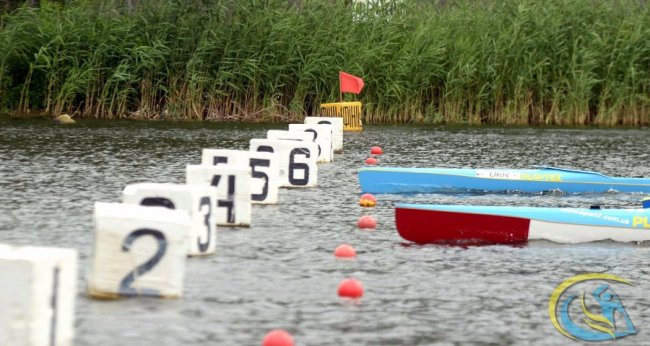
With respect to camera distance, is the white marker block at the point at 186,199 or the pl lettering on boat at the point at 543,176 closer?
the white marker block at the point at 186,199

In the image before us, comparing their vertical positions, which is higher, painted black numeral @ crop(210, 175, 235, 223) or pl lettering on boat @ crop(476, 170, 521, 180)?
painted black numeral @ crop(210, 175, 235, 223)

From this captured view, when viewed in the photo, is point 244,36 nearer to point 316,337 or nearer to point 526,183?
point 526,183

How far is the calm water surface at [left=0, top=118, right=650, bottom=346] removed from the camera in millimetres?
9539

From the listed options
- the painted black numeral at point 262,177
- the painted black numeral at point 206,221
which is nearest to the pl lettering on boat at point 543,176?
the painted black numeral at point 262,177

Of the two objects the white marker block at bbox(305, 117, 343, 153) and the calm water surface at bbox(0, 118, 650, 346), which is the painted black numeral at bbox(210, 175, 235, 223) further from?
the white marker block at bbox(305, 117, 343, 153)

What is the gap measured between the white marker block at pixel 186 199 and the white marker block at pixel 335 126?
13.2m

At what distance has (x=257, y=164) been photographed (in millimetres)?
16234

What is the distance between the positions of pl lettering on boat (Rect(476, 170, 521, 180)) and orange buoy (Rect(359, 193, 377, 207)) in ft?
7.92

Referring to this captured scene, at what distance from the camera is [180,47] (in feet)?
103

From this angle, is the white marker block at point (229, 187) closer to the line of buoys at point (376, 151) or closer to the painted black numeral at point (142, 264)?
the painted black numeral at point (142, 264)

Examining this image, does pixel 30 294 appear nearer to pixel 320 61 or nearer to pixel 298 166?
pixel 298 166

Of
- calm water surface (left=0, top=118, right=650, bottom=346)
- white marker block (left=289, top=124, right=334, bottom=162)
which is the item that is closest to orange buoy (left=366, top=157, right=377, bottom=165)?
calm water surface (left=0, top=118, right=650, bottom=346)

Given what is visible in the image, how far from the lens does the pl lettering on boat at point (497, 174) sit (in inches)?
754

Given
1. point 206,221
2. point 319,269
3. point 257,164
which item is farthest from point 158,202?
point 257,164
